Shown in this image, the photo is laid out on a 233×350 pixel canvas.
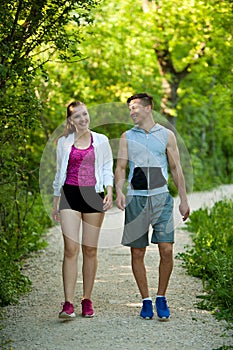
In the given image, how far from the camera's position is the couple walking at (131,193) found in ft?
20.1

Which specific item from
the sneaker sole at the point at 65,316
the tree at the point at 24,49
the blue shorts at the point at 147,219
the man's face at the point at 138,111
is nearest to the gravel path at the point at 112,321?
the sneaker sole at the point at 65,316

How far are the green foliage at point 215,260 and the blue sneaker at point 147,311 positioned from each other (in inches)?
21.3

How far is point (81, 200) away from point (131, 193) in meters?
0.42

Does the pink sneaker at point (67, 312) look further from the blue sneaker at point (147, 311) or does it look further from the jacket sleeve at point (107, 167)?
the jacket sleeve at point (107, 167)

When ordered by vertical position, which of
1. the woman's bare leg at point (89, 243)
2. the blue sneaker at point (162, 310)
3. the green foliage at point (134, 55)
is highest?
the green foliage at point (134, 55)

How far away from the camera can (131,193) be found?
6.21m

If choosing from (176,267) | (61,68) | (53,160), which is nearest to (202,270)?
(176,267)

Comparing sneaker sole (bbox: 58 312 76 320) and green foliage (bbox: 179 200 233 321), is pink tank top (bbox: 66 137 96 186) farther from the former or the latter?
green foliage (bbox: 179 200 233 321)

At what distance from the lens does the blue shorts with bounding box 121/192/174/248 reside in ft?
20.0

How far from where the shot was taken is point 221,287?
6676mm

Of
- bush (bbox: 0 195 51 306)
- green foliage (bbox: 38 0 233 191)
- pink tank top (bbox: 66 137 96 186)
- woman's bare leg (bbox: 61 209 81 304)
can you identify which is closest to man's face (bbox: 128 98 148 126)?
pink tank top (bbox: 66 137 96 186)

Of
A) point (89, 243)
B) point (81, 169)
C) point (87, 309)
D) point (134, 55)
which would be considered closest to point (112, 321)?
point (87, 309)

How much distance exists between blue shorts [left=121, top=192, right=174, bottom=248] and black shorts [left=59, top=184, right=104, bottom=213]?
0.26m

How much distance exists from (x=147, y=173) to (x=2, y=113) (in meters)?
1.57
